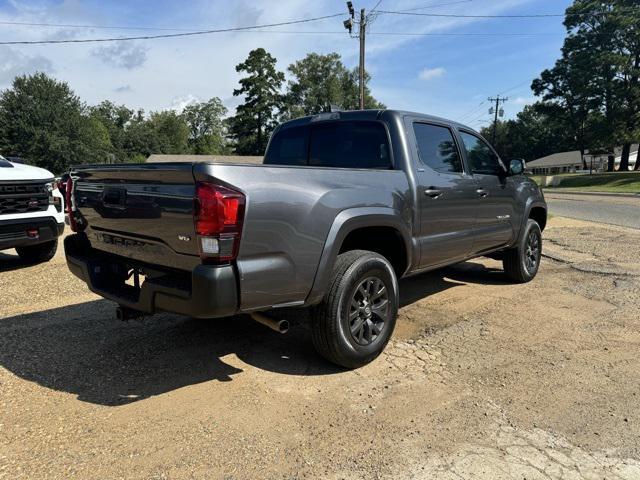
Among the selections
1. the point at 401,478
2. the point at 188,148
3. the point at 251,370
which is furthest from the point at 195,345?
the point at 188,148

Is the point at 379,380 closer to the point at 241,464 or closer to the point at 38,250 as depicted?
the point at 241,464

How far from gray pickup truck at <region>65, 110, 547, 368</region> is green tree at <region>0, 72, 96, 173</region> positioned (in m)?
55.1

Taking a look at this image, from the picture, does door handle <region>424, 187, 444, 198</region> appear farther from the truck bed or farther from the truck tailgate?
the truck tailgate

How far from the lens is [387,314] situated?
→ 3867mm

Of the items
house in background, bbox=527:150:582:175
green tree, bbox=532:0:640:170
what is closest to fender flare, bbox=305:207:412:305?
green tree, bbox=532:0:640:170

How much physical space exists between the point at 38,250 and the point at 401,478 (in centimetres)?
696

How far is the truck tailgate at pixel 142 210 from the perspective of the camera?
2881 millimetres

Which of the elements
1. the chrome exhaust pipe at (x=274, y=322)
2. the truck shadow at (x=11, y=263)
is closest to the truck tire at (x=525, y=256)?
the chrome exhaust pipe at (x=274, y=322)

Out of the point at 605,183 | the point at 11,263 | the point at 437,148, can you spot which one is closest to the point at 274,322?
the point at 437,148

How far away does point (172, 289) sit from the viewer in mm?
2961

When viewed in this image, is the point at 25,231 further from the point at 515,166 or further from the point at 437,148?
the point at 515,166

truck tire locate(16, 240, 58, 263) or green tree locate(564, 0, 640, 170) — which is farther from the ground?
green tree locate(564, 0, 640, 170)

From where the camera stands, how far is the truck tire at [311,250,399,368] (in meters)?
3.40

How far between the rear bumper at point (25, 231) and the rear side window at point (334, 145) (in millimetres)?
3518
